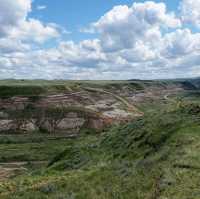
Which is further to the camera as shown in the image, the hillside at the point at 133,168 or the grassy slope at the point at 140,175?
the hillside at the point at 133,168

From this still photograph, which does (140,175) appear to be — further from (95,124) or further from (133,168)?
(95,124)

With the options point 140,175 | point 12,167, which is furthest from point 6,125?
point 140,175

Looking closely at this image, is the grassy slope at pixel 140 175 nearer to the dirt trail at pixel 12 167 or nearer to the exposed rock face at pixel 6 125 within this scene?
the dirt trail at pixel 12 167

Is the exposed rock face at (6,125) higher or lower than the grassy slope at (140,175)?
lower

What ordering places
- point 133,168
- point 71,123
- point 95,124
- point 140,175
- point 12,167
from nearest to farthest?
point 140,175
point 133,168
point 12,167
point 95,124
point 71,123

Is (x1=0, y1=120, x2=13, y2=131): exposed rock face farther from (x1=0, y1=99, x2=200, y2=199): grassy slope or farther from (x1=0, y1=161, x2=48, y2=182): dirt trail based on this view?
(x1=0, y1=99, x2=200, y2=199): grassy slope

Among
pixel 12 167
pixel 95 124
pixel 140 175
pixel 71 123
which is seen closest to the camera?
pixel 140 175

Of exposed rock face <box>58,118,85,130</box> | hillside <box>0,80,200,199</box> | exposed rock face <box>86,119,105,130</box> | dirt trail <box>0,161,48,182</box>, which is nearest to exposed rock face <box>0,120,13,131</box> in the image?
exposed rock face <box>58,118,85,130</box>

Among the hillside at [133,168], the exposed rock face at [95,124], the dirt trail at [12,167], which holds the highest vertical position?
the hillside at [133,168]

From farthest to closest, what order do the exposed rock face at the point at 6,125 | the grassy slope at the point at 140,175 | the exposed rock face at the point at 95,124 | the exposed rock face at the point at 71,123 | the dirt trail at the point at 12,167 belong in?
the exposed rock face at the point at 71,123
the exposed rock face at the point at 95,124
the exposed rock face at the point at 6,125
the dirt trail at the point at 12,167
the grassy slope at the point at 140,175

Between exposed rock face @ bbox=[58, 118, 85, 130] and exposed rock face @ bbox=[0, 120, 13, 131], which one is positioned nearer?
exposed rock face @ bbox=[0, 120, 13, 131]

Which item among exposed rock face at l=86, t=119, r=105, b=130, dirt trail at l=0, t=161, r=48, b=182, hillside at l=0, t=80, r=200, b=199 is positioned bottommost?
dirt trail at l=0, t=161, r=48, b=182

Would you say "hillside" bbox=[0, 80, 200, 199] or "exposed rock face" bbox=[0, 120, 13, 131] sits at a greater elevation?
"hillside" bbox=[0, 80, 200, 199]

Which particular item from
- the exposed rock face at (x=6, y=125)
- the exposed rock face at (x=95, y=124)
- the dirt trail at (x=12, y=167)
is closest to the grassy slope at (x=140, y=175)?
the dirt trail at (x=12, y=167)
